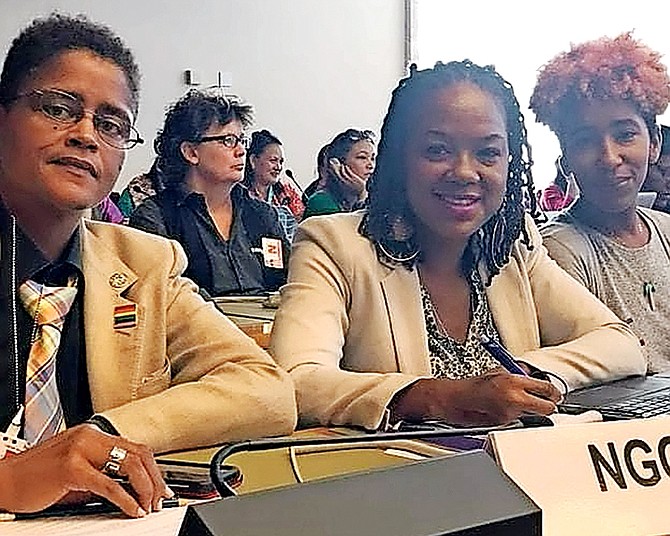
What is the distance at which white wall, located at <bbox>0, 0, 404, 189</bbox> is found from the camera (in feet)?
19.2

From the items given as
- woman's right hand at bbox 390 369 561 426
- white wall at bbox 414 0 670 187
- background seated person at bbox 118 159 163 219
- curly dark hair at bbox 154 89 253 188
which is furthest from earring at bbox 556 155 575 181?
white wall at bbox 414 0 670 187

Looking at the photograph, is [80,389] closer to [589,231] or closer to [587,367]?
[587,367]

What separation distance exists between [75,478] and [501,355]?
0.75 m

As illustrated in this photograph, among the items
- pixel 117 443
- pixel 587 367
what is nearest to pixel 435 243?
pixel 587 367

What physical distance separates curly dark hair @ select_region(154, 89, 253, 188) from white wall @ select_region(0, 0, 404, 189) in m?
2.48

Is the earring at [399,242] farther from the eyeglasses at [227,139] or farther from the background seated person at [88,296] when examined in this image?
the eyeglasses at [227,139]

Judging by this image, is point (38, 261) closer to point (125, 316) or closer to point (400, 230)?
point (125, 316)

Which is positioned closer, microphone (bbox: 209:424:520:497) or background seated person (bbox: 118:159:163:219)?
microphone (bbox: 209:424:520:497)

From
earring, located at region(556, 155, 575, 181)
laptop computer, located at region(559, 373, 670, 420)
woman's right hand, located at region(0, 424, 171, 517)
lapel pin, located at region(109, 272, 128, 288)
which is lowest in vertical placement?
laptop computer, located at region(559, 373, 670, 420)

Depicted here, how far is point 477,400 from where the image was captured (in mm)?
1127

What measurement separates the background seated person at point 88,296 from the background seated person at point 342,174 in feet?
8.23

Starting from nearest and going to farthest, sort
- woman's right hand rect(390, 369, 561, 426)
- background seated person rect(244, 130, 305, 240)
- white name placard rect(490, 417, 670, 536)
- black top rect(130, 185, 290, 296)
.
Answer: white name placard rect(490, 417, 670, 536)
woman's right hand rect(390, 369, 561, 426)
black top rect(130, 185, 290, 296)
background seated person rect(244, 130, 305, 240)

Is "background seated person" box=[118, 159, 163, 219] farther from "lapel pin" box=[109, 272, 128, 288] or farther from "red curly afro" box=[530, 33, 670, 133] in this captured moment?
"lapel pin" box=[109, 272, 128, 288]

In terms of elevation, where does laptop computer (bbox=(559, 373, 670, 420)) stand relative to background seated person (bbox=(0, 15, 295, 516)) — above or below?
below
